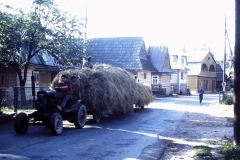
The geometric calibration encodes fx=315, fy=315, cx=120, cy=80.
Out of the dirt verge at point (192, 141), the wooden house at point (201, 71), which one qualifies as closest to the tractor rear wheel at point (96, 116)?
the dirt verge at point (192, 141)

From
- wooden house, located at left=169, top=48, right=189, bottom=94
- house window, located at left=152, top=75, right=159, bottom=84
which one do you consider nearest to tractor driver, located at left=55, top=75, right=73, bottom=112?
house window, located at left=152, top=75, right=159, bottom=84

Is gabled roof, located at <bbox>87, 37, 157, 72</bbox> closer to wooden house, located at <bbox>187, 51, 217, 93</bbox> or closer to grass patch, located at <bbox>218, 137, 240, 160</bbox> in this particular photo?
wooden house, located at <bbox>187, 51, 217, 93</bbox>

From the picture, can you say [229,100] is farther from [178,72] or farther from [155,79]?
[178,72]

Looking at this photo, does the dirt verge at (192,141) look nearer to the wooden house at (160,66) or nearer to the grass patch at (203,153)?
the grass patch at (203,153)

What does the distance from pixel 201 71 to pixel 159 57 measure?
61.8ft

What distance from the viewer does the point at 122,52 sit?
3972 cm

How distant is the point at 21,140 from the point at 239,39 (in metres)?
6.68

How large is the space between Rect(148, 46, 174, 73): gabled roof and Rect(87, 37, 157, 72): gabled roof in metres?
1.93

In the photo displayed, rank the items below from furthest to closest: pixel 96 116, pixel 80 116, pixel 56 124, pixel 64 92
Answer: pixel 96 116 → pixel 80 116 → pixel 64 92 → pixel 56 124

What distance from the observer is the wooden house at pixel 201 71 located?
6119cm

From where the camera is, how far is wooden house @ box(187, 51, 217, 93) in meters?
61.2

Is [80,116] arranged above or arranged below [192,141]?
above

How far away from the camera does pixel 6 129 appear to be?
11.6 m

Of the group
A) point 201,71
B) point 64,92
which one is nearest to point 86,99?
point 64,92
